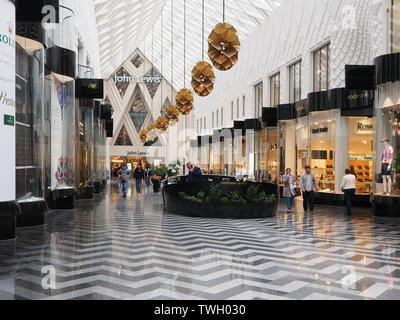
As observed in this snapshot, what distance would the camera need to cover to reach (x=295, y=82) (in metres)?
21.1

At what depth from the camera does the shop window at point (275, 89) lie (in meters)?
23.3

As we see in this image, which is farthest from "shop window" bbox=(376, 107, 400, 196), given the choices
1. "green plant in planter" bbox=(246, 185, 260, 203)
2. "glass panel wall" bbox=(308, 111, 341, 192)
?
"green plant in planter" bbox=(246, 185, 260, 203)

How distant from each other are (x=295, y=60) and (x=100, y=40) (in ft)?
61.2

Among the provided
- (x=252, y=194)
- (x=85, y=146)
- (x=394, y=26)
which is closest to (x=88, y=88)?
(x=85, y=146)

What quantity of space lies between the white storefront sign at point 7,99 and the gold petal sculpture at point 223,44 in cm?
394

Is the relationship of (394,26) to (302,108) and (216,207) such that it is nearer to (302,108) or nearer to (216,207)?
(302,108)

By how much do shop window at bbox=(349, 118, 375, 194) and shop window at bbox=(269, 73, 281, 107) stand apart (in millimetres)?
6795

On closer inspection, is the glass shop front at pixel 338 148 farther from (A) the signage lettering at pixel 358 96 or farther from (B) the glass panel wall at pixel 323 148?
(A) the signage lettering at pixel 358 96

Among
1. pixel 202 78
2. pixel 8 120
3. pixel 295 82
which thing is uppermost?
pixel 295 82

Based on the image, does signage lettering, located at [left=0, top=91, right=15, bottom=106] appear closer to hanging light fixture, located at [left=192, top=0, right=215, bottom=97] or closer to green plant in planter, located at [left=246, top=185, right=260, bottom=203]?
hanging light fixture, located at [left=192, top=0, right=215, bottom=97]

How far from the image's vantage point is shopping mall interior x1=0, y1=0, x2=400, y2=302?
550 centimetres

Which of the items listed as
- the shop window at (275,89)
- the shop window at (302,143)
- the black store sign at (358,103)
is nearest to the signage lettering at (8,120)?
the black store sign at (358,103)

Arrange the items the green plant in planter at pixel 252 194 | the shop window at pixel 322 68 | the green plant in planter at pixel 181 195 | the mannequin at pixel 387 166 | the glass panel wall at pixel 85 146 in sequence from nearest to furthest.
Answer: the green plant in planter at pixel 252 194
the mannequin at pixel 387 166
the green plant in planter at pixel 181 195
the shop window at pixel 322 68
the glass panel wall at pixel 85 146

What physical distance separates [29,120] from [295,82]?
14766mm
